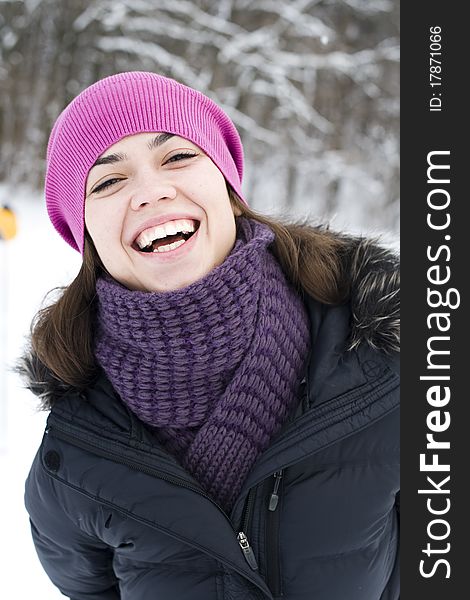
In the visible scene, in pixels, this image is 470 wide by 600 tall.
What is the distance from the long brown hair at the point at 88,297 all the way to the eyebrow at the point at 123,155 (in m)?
0.17

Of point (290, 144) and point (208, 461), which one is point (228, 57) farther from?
point (208, 461)

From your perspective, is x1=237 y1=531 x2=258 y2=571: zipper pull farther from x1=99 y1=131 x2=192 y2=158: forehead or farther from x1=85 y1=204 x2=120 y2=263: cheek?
x1=99 y1=131 x2=192 y2=158: forehead

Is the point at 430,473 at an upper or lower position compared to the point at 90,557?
upper

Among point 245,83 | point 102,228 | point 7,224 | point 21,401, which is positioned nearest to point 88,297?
point 102,228

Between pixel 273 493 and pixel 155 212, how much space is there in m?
0.59

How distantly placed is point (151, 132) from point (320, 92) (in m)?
10.2

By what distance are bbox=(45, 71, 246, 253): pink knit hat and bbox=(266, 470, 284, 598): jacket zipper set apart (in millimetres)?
658

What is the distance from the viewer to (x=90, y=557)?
53.4 inches

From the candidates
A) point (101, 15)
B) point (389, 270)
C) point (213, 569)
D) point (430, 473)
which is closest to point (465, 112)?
point (389, 270)

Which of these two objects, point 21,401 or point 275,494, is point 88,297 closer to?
point 275,494

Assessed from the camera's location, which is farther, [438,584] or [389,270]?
[389,270]

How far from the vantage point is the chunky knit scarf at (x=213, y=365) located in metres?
1.17

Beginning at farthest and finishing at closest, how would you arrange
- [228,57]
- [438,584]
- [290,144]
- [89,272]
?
[290,144] → [228,57] → [89,272] → [438,584]

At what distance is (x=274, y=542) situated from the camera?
45.9 inches
